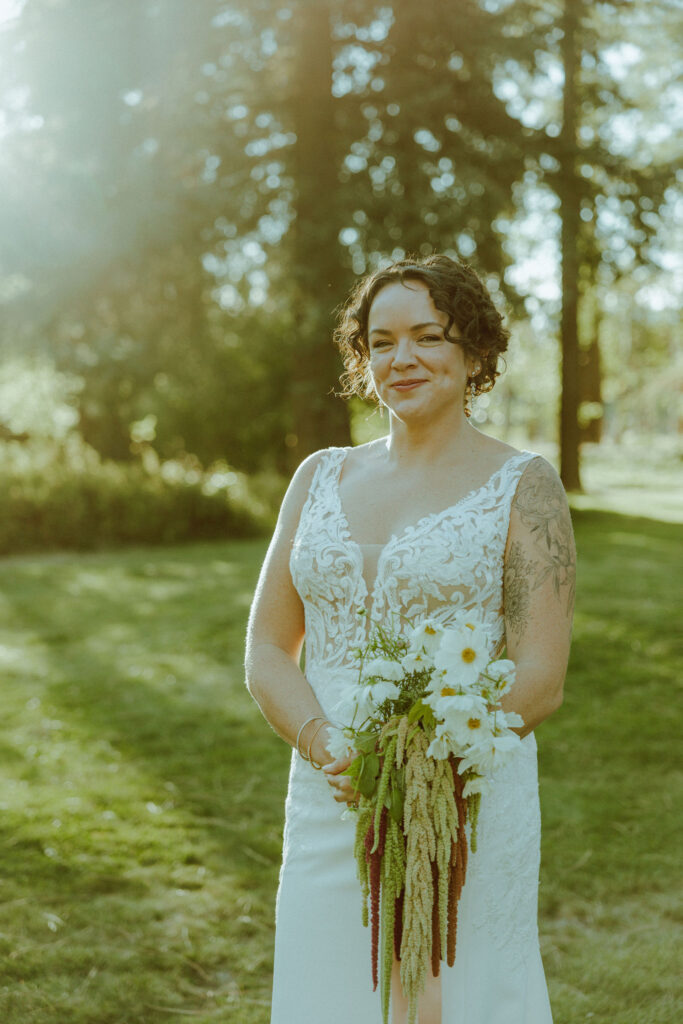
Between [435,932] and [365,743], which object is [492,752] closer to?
[365,743]

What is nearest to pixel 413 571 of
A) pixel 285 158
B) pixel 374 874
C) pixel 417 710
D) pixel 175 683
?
pixel 417 710

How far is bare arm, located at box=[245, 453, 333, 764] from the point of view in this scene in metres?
2.66

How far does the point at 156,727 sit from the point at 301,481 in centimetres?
496

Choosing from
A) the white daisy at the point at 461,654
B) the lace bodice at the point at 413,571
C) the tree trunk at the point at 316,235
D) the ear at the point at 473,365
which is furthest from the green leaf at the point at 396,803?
the tree trunk at the point at 316,235

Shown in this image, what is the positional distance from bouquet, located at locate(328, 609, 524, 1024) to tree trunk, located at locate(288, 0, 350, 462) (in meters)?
7.76

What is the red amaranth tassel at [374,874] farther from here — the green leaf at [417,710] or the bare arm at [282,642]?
the bare arm at [282,642]

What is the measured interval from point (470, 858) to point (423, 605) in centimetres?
66

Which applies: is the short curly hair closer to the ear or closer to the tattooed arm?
the ear

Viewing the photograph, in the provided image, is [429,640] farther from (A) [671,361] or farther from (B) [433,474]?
(A) [671,361]

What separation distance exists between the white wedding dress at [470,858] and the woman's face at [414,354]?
27 centimetres

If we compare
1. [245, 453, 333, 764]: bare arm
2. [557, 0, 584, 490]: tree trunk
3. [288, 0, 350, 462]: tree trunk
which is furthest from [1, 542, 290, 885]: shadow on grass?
[557, 0, 584, 490]: tree trunk

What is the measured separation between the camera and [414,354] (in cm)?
268

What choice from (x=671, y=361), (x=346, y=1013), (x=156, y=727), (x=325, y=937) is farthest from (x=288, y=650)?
(x=671, y=361)

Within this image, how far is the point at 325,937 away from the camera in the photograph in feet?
8.75
